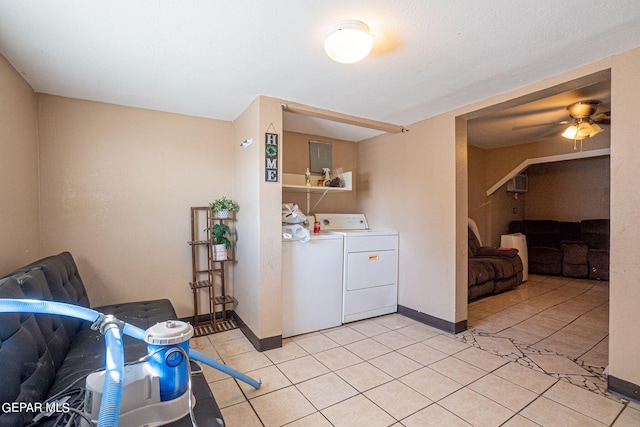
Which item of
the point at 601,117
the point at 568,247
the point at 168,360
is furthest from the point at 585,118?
the point at 168,360

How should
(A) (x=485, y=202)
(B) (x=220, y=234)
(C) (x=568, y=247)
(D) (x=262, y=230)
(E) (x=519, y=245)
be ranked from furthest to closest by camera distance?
(A) (x=485, y=202) < (C) (x=568, y=247) < (E) (x=519, y=245) < (B) (x=220, y=234) < (D) (x=262, y=230)

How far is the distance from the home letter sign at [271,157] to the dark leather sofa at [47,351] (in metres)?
1.41

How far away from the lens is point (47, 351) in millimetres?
1396

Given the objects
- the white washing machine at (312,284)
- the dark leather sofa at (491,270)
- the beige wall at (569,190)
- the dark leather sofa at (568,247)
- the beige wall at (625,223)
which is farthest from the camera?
the beige wall at (569,190)

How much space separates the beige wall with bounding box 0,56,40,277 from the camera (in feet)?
6.06

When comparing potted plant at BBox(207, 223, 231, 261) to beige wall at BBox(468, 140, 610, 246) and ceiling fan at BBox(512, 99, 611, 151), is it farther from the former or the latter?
beige wall at BBox(468, 140, 610, 246)

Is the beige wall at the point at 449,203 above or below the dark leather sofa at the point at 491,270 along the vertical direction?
above

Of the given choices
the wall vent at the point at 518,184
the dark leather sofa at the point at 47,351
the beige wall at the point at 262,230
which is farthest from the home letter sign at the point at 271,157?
the wall vent at the point at 518,184

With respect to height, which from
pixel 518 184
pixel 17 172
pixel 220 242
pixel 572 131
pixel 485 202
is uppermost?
pixel 572 131

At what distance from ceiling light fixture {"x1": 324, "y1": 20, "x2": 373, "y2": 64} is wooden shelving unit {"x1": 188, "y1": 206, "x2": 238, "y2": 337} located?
201cm

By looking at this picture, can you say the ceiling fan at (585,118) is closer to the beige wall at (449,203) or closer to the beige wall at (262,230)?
the beige wall at (449,203)

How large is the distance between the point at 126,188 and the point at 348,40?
2.42 metres

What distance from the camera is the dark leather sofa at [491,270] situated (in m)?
3.83

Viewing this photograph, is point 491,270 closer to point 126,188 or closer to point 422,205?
point 422,205
